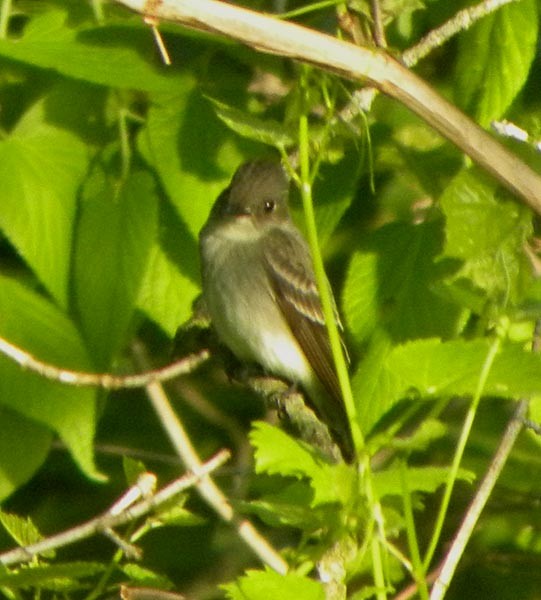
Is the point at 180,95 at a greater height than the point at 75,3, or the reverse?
the point at 75,3

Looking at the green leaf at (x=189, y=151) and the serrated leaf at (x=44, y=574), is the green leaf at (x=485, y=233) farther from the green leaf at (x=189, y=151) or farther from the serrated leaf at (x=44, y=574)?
the serrated leaf at (x=44, y=574)

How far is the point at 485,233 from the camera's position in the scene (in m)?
2.23

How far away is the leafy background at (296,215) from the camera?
1.93 m

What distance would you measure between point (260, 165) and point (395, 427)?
6.02 feet

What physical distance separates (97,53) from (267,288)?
1697 millimetres

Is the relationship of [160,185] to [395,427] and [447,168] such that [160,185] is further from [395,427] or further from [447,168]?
[395,427]

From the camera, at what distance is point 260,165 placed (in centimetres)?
368

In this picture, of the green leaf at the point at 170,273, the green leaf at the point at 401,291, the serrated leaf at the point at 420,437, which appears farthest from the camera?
the green leaf at the point at 170,273

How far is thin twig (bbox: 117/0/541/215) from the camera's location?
6.85 feet

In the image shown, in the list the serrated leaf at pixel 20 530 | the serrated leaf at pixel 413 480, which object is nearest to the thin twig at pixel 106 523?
the serrated leaf at pixel 20 530

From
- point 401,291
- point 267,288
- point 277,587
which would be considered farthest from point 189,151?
point 267,288

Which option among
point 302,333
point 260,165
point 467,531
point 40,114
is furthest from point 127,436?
point 467,531

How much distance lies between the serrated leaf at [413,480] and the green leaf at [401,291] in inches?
30.2

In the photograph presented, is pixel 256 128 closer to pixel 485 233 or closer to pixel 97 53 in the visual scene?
pixel 485 233
